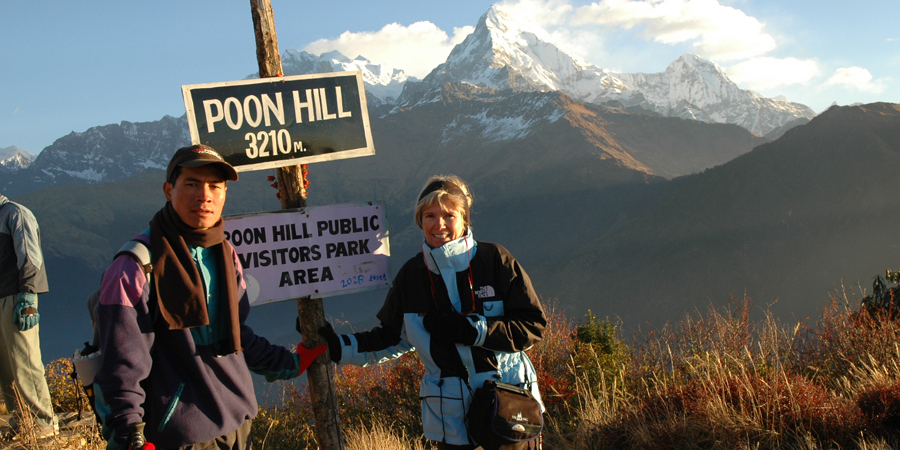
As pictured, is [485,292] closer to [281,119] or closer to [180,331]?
[180,331]

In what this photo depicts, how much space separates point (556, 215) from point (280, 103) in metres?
89.4

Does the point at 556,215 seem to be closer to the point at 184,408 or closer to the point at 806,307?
the point at 806,307

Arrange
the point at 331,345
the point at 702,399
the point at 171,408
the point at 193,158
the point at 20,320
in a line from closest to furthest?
1. the point at 171,408
2. the point at 193,158
3. the point at 331,345
4. the point at 702,399
5. the point at 20,320

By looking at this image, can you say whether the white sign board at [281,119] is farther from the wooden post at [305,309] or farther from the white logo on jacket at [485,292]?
the white logo on jacket at [485,292]

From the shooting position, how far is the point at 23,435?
344 cm

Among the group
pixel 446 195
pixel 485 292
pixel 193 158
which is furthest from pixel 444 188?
pixel 193 158

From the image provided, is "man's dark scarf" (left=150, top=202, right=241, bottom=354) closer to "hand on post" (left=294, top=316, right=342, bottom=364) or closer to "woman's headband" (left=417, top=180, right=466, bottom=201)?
"hand on post" (left=294, top=316, right=342, bottom=364)

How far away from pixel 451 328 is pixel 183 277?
96 centimetres

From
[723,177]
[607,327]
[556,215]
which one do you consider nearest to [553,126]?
[556,215]

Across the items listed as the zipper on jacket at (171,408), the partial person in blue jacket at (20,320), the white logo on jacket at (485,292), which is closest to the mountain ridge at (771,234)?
the partial person in blue jacket at (20,320)

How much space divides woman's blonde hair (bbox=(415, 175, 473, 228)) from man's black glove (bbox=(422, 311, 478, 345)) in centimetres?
40

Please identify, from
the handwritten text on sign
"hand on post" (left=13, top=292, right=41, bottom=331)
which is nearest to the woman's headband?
the handwritten text on sign

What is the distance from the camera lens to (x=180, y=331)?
1.78 m

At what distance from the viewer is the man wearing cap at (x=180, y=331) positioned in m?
1.63
